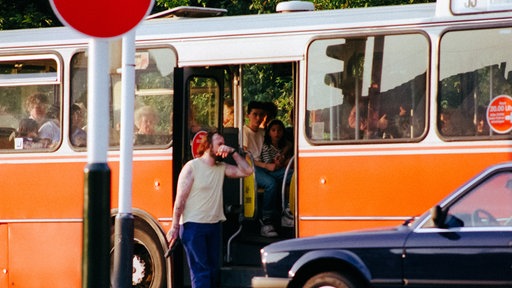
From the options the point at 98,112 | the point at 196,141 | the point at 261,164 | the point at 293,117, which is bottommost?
the point at 261,164

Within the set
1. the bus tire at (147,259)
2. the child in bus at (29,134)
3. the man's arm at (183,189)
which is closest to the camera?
the man's arm at (183,189)

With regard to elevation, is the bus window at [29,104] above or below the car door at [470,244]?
above

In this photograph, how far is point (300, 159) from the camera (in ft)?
45.2

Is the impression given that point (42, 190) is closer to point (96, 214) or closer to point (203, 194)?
point (203, 194)

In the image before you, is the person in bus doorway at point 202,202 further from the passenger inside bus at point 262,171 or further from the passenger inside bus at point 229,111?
the passenger inside bus at point 229,111

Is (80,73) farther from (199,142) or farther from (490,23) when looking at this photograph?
(490,23)

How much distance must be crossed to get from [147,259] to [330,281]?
4.38 meters

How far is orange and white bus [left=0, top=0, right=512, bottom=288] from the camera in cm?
1315

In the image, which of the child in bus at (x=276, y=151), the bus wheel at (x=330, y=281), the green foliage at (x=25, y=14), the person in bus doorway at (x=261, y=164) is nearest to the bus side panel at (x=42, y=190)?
the person in bus doorway at (x=261, y=164)

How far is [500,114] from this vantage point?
508 inches

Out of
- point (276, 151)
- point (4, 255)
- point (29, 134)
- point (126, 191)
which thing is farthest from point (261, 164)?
point (4, 255)

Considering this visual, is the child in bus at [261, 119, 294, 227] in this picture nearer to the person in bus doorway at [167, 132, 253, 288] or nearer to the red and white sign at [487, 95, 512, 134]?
the person in bus doorway at [167, 132, 253, 288]

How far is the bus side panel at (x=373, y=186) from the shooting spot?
43.1ft

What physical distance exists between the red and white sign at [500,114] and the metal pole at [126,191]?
3529 millimetres
